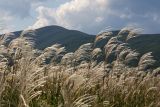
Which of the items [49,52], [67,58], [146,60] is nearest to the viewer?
[49,52]

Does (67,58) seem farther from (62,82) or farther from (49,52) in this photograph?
(62,82)

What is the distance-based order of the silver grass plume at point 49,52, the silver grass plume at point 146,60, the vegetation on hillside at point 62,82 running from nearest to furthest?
the vegetation on hillside at point 62,82 < the silver grass plume at point 49,52 < the silver grass plume at point 146,60

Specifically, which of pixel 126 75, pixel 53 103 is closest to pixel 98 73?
pixel 53 103

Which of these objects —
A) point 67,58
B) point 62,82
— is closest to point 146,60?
point 67,58

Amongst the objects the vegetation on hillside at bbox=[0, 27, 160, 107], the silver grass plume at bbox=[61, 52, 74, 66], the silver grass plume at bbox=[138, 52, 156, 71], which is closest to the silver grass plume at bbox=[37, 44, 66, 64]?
the vegetation on hillside at bbox=[0, 27, 160, 107]

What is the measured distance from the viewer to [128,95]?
35.4ft

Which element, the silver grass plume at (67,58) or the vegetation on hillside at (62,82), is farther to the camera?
the silver grass plume at (67,58)

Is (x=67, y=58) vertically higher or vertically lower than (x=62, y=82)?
higher

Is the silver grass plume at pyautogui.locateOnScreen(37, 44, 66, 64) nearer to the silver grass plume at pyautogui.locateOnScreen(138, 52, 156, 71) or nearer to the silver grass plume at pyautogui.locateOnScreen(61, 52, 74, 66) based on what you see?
the silver grass plume at pyautogui.locateOnScreen(61, 52, 74, 66)

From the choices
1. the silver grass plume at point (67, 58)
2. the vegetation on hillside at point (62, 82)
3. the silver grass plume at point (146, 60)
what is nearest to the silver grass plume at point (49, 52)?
the vegetation on hillside at point (62, 82)

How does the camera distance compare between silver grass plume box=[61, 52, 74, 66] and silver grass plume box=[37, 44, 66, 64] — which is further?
silver grass plume box=[61, 52, 74, 66]

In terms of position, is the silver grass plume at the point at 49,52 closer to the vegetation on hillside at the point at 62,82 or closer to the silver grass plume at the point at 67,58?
the vegetation on hillside at the point at 62,82

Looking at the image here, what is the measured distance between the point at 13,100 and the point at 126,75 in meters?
6.87

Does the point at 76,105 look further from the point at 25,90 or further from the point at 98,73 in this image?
the point at 98,73
